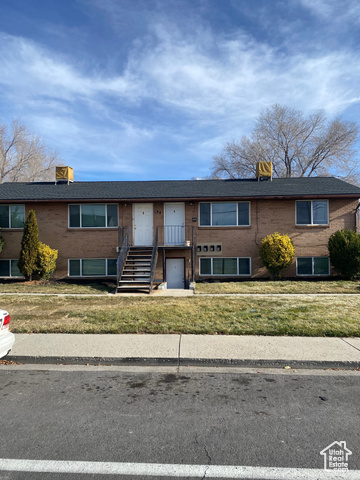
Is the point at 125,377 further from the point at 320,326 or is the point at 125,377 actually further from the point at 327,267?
the point at 327,267

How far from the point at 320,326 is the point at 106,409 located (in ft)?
16.7

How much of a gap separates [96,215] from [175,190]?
4.08m

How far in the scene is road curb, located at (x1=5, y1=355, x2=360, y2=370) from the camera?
5727 mm

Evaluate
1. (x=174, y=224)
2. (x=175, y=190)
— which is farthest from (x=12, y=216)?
(x=175, y=190)

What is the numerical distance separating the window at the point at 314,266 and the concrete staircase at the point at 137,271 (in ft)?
23.8

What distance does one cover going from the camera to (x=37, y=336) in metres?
7.22

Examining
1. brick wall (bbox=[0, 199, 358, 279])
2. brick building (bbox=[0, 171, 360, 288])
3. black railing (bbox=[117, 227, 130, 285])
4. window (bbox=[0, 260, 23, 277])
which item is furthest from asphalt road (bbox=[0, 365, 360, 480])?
window (bbox=[0, 260, 23, 277])

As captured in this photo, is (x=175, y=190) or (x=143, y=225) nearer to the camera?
(x=143, y=225)

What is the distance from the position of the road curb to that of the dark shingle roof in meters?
11.5

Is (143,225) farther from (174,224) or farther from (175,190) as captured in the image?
(175,190)

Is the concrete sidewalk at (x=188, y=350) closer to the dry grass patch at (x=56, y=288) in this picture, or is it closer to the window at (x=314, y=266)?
the dry grass patch at (x=56, y=288)

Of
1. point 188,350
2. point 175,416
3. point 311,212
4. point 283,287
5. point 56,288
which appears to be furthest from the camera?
point 311,212

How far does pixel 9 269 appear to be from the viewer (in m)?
17.4

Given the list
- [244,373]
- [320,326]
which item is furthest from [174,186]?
[244,373]
